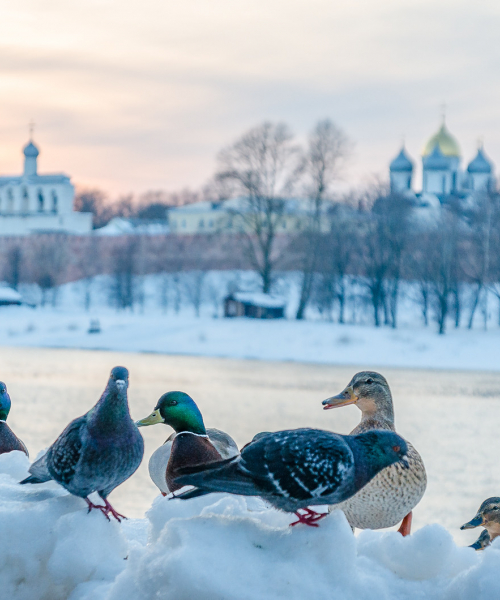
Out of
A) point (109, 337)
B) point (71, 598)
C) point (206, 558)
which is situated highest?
point (206, 558)

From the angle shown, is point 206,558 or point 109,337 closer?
point 206,558

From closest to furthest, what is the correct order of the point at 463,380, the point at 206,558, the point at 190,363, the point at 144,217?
1. the point at 206,558
2. the point at 463,380
3. the point at 190,363
4. the point at 144,217

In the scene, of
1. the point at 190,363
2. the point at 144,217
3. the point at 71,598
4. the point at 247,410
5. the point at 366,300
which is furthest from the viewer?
the point at 144,217

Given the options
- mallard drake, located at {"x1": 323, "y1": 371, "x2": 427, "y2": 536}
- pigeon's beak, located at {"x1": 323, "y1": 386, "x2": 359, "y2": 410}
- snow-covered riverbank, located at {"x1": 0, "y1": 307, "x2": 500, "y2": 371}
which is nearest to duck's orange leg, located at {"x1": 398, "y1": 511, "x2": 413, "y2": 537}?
mallard drake, located at {"x1": 323, "y1": 371, "x2": 427, "y2": 536}

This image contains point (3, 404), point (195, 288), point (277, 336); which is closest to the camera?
point (3, 404)

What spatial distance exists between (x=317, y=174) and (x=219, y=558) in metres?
36.5

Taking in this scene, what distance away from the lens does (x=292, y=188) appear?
126 ft

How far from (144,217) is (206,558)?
81.1 metres

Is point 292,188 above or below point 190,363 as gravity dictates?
above

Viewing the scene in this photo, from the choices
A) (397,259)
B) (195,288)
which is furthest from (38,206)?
(397,259)

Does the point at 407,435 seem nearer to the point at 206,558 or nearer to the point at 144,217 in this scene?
the point at 206,558

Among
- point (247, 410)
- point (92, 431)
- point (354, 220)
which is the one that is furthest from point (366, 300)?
point (92, 431)

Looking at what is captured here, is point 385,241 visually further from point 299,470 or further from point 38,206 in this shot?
point 38,206

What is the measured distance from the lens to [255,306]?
38.6 meters
